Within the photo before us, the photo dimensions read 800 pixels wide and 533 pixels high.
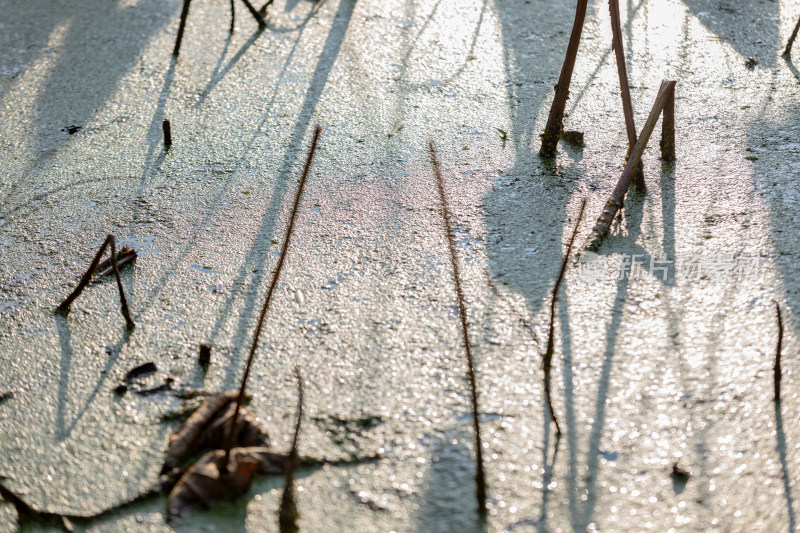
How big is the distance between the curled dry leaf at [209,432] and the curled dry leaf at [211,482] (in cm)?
4

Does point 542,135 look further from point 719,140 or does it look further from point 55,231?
point 55,231

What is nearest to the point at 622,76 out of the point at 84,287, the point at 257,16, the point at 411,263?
the point at 411,263

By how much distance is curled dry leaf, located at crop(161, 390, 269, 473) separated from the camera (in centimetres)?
88

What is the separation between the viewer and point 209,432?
0.90 metres

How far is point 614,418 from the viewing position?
93cm

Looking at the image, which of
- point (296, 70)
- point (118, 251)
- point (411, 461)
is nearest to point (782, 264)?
point (411, 461)

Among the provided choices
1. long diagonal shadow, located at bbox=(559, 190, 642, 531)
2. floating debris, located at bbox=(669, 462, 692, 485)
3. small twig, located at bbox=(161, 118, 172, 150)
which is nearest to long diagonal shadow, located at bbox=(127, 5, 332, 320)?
small twig, located at bbox=(161, 118, 172, 150)

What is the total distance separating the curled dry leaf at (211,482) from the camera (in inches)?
32.4

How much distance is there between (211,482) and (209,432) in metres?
0.08

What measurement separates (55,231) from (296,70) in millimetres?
772

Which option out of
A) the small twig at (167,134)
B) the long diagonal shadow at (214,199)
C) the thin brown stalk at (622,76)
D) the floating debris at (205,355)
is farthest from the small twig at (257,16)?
the floating debris at (205,355)

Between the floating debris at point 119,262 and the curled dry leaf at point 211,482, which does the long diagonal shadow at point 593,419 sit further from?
the floating debris at point 119,262

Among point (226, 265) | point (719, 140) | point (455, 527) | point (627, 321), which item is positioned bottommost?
point (455, 527)

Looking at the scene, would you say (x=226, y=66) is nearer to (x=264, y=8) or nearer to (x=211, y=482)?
(x=264, y=8)
